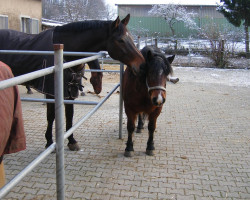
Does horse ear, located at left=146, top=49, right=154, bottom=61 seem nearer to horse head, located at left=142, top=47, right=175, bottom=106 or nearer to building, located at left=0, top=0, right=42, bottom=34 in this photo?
horse head, located at left=142, top=47, right=175, bottom=106

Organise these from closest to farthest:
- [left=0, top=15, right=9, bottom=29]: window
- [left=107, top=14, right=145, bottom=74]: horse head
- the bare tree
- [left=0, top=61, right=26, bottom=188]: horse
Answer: [left=0, top=61, right=26, bottom=188]: horse, [left=107, top=14, right=145, bottom=74]: horse head, [left=0, top=15, right=9, bottom=29]: window, the bare tree

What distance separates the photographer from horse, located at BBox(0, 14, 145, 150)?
316 cm

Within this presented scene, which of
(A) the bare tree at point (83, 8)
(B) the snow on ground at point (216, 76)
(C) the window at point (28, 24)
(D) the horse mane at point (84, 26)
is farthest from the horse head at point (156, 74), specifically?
(A) the bare tree at point (83, 8)

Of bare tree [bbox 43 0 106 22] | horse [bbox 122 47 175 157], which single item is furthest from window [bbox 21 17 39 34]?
bare tree [bbox 43 0 106 22]

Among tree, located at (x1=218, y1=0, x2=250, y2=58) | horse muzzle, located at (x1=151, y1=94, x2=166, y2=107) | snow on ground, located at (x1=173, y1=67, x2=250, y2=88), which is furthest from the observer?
tree, located at (x1=218, y1=0, x2=250, y2=58)

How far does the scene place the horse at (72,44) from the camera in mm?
3164

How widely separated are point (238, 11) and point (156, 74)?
13914 millimetres

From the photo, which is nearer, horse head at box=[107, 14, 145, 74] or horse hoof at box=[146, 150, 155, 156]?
horse head at box=[107, 14, 145, 74]

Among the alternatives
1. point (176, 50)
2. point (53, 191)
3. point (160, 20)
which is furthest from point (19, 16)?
point (160, 20)

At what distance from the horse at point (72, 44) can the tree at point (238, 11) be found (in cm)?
1315

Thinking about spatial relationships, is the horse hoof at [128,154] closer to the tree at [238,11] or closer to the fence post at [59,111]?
the fence post at [59,111]

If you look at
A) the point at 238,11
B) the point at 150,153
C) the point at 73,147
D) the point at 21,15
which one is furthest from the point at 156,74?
the point at 238,11

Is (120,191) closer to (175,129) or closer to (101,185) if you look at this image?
(101,185)

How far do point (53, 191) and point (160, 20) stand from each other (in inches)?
847
